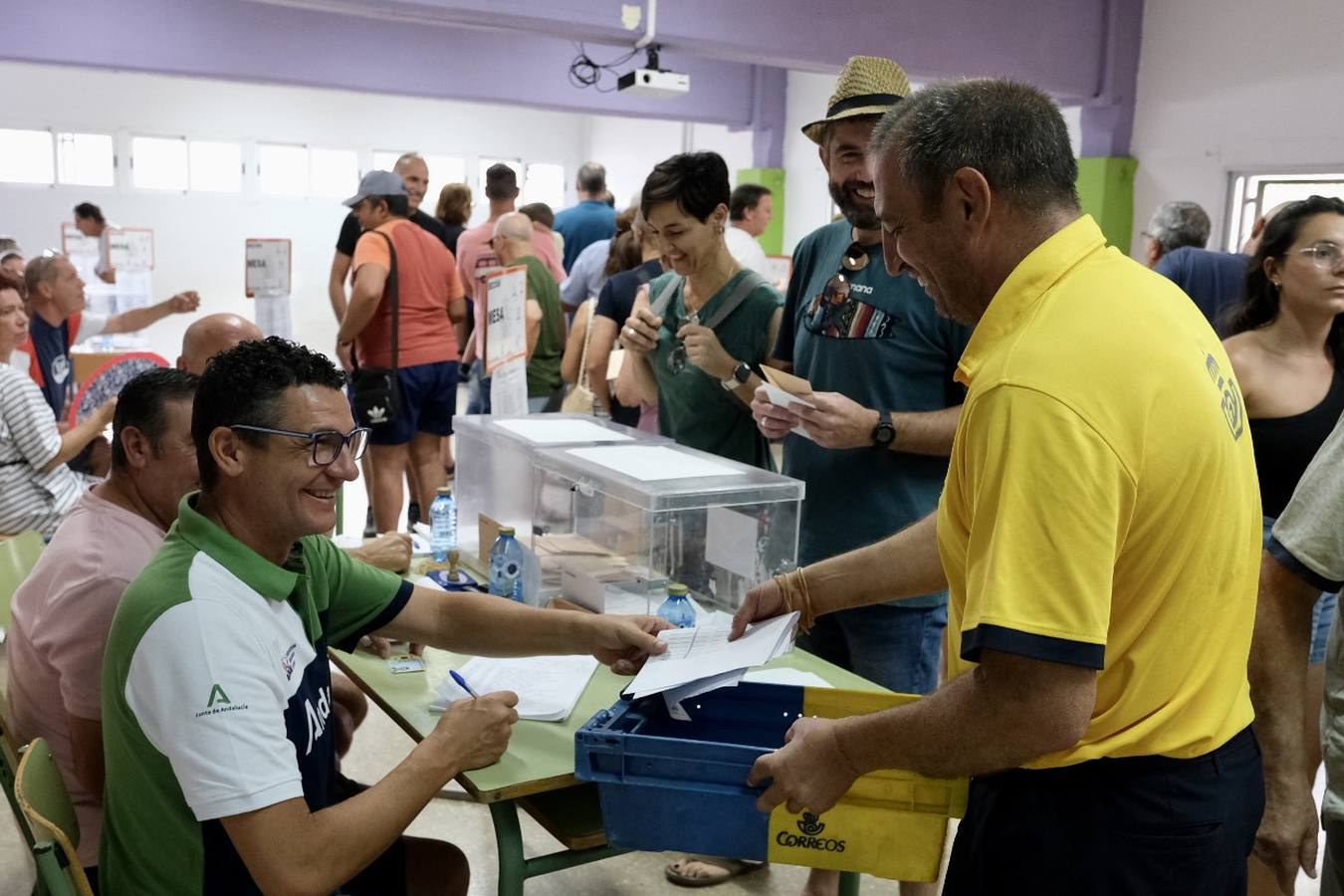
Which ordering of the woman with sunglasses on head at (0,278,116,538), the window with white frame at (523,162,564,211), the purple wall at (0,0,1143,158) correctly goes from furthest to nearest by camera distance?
the window with white frame at (523,162,564,211)
the purple wall at (0,0,1143,158)
the woman with sunglasses on head at (0,278,116,538)

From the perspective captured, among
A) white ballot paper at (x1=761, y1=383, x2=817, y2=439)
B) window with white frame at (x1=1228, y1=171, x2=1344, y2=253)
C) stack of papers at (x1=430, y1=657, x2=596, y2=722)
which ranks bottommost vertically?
stack of papers at (x1=430, y1=657, x2=596, y2=722)

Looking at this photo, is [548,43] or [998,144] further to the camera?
[548,43]

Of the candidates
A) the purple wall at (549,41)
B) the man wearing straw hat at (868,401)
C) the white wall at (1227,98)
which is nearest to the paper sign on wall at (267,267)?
the purple wall at (549,41)

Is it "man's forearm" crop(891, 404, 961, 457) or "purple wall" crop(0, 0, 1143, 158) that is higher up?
"purple wall" crop(0, 0, 1143, 158)

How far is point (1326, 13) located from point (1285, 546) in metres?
6.03

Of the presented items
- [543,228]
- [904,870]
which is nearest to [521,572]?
[904,870]

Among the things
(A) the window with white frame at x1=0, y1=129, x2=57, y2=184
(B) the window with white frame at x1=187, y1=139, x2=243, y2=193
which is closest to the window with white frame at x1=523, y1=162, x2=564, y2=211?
(B) the window with white frame at x1=187, y1=139, x2=243, y2=193

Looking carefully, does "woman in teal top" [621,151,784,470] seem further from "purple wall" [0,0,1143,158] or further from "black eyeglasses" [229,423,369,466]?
"purple wall" [0,0,1143,158]

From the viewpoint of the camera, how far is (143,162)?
12.6 metres

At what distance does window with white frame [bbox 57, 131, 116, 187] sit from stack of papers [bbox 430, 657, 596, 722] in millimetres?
12045

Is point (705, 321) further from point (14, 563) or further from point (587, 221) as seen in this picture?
point (587, 221)

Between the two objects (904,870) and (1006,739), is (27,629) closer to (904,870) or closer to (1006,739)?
(904,870)

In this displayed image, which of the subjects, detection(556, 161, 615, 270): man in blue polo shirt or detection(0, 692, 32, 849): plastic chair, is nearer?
detection(0, 692, 32, 849): plastic chair

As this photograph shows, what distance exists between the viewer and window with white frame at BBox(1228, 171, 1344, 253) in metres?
6.88
